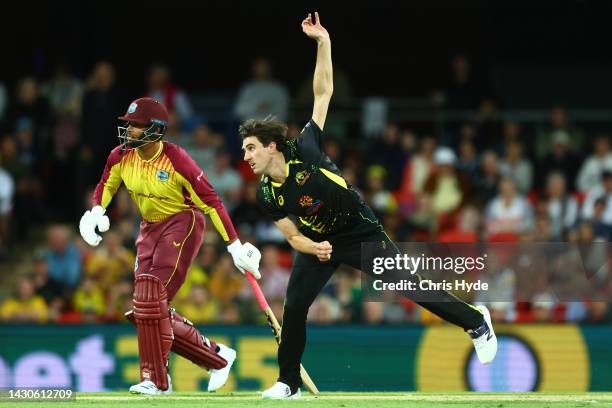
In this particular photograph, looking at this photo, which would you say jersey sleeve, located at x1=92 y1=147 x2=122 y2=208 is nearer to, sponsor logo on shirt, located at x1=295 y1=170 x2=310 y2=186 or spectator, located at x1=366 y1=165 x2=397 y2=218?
sponsor logo on shirt, located at x1=295 y1=170 x2=310 y2=186

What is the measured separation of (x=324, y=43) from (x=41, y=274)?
6.38 meters

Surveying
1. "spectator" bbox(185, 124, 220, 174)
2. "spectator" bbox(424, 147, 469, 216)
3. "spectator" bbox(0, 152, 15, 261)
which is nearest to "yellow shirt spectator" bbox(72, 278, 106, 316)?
"spectator" bbox(0, 152, 15, 261)

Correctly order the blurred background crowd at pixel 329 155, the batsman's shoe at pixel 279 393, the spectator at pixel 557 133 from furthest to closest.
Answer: the spectator at pixel 557 133 → the blurred background crowd at pixel 329 155 → the batsman's shoe at pixel 279 393

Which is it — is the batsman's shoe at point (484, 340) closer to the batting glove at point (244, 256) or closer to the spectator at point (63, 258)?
the batting glove at point (244, 256)

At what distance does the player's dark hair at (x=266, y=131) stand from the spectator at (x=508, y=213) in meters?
6.18

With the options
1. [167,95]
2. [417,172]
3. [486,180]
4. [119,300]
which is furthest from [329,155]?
[119,300]

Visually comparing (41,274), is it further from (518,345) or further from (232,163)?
(518,345)

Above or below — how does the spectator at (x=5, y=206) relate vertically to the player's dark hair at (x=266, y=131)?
above

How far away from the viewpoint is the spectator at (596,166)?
16172 mm

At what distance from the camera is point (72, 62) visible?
19.5m

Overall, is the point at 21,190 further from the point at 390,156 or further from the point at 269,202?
the point at 269,202

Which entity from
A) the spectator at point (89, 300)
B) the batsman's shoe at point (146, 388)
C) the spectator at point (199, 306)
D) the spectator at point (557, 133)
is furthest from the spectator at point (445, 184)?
the batsman's shoe at point (146, 388)

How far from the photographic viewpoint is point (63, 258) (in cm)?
1547

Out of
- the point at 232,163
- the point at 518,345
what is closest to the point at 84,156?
the point at 232,163
